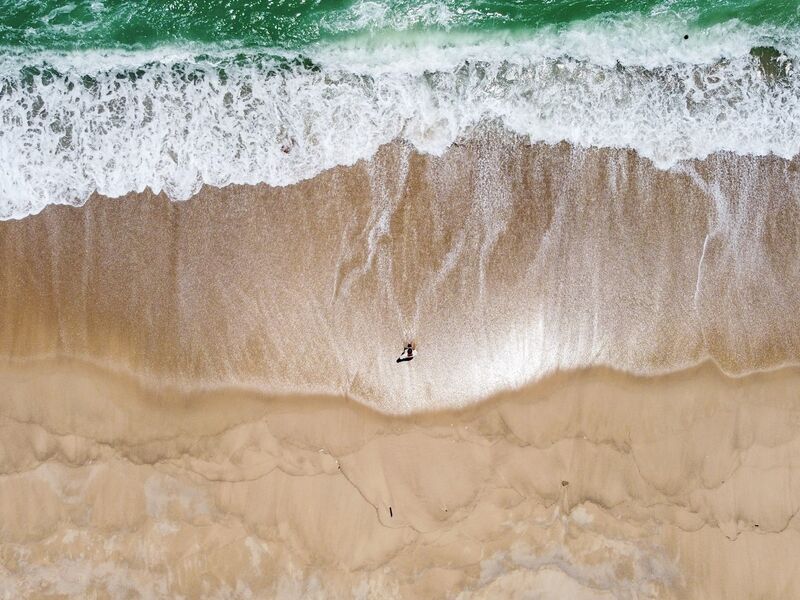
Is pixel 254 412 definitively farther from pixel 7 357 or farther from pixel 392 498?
pixel 7 357

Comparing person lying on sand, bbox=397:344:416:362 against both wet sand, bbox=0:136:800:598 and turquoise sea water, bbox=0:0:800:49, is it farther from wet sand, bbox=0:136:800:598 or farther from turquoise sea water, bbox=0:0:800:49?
turquoise sea water, bbox=0:0:800:49

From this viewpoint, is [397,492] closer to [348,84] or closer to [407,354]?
[407,354]

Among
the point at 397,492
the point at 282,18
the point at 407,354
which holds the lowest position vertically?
the point at 397,492

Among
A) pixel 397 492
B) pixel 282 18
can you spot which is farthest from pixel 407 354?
pixel 282 18

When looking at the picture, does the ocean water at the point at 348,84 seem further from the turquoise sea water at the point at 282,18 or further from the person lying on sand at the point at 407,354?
the person lying on sand at the point at 407,354

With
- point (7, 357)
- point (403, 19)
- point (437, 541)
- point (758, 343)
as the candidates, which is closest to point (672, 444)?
point (758, 343)

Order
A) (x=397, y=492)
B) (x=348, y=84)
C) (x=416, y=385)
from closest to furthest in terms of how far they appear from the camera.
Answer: (x=397, y=492), (x=416, y=385), (x=348, y=84)

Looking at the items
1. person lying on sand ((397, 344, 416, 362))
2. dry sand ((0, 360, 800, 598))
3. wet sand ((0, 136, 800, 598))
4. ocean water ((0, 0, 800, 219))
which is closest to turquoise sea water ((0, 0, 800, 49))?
ocean water ((0, 0, 800, 219))

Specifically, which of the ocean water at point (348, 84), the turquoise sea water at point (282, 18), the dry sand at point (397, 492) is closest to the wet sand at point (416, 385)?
the dry sand at point (397, 492)
